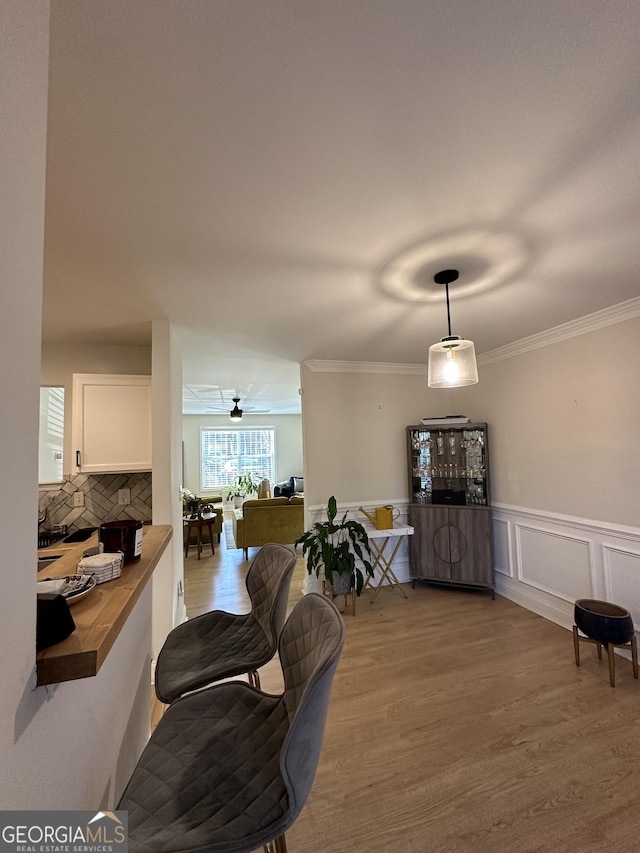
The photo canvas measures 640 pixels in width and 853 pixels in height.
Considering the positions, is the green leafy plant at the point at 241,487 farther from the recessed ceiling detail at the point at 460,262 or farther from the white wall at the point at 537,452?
the recessed ceiling detail at the point at 460,262

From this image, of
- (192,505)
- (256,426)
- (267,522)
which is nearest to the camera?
(267,522)

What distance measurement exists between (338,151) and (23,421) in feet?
3.90

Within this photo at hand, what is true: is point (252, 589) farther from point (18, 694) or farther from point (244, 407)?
point (244, 407)

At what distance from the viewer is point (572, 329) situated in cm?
295

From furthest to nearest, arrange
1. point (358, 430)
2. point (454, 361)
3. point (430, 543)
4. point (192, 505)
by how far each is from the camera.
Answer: point (192, 505)
point (358, 430)
point (430, 543)
point (454, 361)

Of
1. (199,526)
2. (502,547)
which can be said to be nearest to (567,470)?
(502,547)

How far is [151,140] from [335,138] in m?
0.57

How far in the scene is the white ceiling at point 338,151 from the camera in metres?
0.83

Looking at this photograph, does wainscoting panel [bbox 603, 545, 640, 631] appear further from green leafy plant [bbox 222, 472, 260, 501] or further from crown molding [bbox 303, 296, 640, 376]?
green leafy plant [bbox 222, 472, 260, 501]

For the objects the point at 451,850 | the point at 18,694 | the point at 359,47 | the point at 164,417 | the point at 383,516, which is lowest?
the point at 451,850

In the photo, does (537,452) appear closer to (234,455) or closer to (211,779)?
(211,779)

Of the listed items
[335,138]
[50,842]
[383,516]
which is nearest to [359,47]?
[335,138]

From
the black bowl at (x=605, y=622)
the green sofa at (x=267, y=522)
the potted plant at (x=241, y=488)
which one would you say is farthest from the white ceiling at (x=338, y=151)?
the potted plant at (x=241, y=488)

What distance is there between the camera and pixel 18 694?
1.85ft
